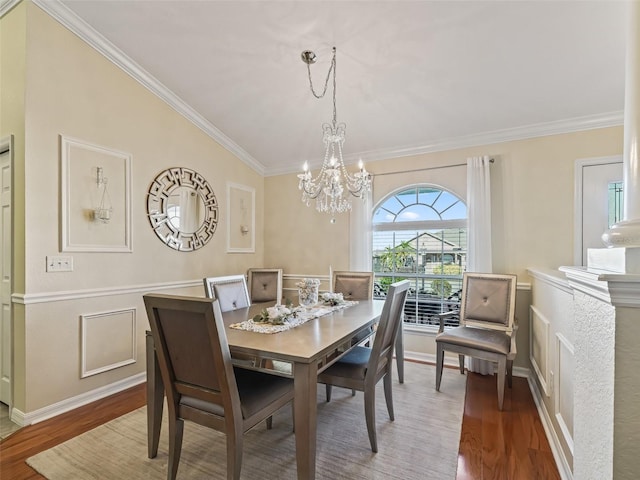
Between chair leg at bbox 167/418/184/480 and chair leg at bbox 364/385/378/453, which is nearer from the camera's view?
chair leg at bbox 167/418/184/480

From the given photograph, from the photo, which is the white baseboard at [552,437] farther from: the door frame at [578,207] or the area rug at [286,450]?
the door frame at [578,207]

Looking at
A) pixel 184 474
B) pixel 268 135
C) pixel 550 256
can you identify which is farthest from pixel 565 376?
pixel 268 135

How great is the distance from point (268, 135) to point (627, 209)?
353cm

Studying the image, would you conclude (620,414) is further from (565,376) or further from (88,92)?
(88,92)

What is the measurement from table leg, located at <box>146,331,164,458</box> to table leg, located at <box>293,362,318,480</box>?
901 millimetres

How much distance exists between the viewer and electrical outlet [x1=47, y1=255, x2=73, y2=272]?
249 centimetres

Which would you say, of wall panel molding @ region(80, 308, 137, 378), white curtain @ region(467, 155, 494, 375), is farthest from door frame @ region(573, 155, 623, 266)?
wall panel molding @ region(80, 308, 137, 378)

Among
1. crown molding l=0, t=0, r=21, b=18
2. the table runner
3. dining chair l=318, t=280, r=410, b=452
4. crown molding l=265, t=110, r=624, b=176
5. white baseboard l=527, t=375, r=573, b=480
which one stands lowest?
white baseboard l=527, t=375, r=573, b=480

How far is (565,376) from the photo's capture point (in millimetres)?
1836

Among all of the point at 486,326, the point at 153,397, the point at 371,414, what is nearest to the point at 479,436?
the point at 371,414

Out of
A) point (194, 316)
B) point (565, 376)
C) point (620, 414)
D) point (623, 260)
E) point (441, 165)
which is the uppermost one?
point (441, 165)

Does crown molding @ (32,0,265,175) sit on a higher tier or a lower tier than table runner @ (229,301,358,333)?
higher

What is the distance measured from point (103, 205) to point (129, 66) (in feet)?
4.26

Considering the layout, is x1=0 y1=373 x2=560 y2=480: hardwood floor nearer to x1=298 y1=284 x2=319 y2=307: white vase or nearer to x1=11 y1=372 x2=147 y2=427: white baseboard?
x1=11 y1=372 x2=147 y2=427: white baseboard
